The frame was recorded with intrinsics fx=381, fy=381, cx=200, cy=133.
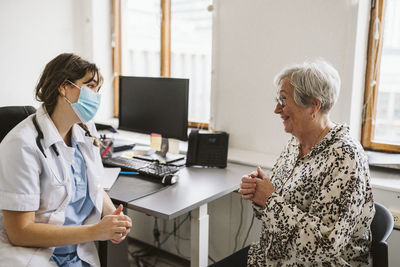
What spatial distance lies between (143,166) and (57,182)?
749mm

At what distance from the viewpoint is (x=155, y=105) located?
227 centimetres

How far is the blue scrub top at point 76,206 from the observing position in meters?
1.40

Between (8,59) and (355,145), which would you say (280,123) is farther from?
(8,59)

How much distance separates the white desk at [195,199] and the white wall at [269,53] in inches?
15.9

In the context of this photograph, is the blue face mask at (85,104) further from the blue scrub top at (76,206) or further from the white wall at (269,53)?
the white wall at (269,53)

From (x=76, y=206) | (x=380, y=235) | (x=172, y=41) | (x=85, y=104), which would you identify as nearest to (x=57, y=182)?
(x=76, y=206)

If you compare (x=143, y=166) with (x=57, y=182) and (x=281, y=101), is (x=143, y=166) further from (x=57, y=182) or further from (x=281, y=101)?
(x=281, y=101)

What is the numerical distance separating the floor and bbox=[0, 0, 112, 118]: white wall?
1232mm

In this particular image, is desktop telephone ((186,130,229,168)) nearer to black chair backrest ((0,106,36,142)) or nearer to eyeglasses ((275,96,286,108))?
eyeglasses ((275,96,286,108))

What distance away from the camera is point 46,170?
1.30m

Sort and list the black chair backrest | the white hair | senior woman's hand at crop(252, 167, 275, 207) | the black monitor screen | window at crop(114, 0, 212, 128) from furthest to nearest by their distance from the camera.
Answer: window at crop(114, 0, 212, 128), the black monitor screen, the black chair backrest, senior woman's hand at crop(252, 167, 275, 207), the white hair

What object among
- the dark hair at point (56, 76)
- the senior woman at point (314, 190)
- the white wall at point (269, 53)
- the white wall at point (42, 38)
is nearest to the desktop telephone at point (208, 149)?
the white wall at point (269, 53)

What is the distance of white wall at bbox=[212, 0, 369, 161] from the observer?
6.56 ft

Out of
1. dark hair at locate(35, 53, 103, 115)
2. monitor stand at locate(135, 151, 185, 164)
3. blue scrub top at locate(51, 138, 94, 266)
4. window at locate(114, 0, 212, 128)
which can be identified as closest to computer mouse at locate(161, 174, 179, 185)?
monitor stand at locate(135, 151, 185, 164)
